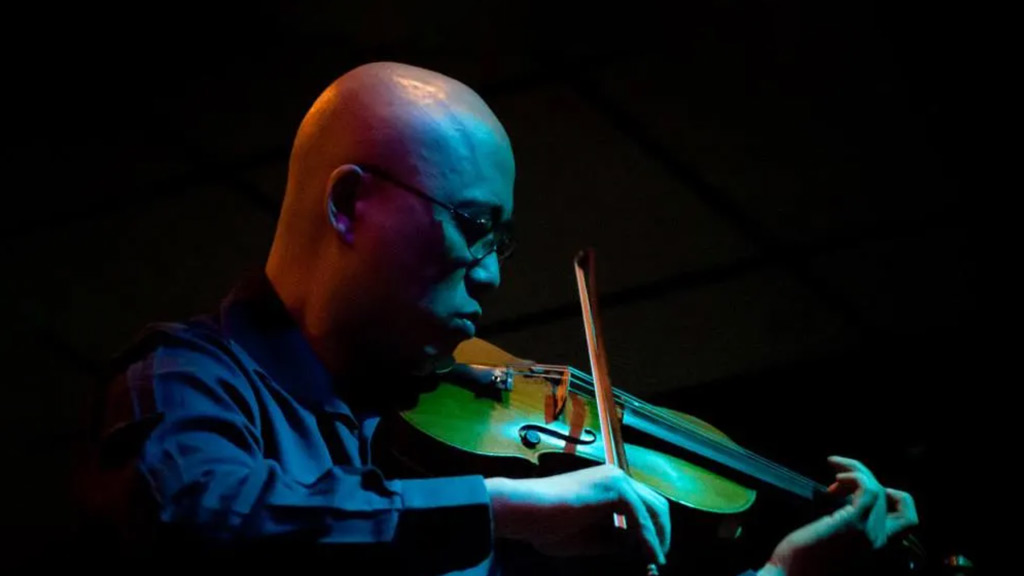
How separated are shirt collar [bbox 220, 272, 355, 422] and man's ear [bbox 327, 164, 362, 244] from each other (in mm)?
148

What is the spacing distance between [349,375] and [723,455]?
0.84m

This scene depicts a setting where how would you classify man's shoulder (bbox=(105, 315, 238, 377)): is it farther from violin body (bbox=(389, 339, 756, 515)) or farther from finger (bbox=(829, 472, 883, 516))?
finger (bbox=(829, 472, 883, 516))

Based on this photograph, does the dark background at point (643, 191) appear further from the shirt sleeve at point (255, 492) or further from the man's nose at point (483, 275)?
the shirt sleeve at point (255, 492)

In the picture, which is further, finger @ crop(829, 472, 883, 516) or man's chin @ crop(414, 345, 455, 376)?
finger @ crop(829, 472, 883, 516)

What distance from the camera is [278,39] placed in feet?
8.68

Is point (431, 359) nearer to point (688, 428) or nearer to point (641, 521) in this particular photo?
point (641, 521)

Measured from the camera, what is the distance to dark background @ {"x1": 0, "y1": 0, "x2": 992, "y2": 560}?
8.60 ft

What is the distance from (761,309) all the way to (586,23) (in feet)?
3.47

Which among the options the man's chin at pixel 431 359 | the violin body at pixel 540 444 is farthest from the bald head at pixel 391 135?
the violin body at pixel 540 444

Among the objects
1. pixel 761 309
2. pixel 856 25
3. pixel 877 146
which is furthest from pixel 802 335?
pixel 856 25

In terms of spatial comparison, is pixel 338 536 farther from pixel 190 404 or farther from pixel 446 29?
pixel 446 29

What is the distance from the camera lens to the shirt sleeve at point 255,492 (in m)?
1.35

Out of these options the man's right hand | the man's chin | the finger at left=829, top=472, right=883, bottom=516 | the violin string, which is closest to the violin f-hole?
the violin string

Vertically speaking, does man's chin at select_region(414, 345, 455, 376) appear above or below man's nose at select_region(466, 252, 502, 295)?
below
